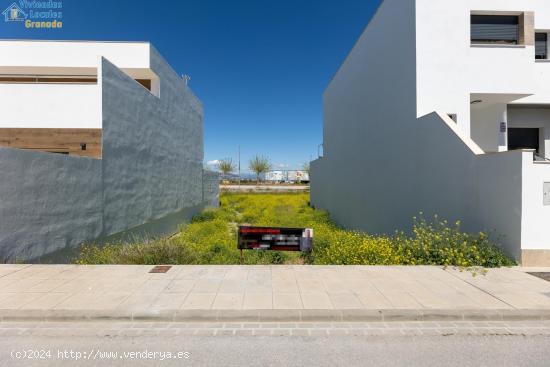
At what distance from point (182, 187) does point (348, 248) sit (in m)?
11.4

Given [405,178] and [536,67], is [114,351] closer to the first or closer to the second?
[405,178]

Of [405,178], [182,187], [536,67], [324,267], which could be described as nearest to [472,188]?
[405,178]

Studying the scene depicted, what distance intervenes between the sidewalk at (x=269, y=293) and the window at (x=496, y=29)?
7.73m

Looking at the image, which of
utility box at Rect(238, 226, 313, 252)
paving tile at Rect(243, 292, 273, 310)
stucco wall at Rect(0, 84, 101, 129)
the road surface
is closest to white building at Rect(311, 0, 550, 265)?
the road surface

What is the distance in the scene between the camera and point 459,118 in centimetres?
851

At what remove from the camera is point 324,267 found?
19.2ft

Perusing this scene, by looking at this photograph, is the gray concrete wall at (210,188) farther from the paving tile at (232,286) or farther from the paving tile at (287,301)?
the paving tile at (287,301)

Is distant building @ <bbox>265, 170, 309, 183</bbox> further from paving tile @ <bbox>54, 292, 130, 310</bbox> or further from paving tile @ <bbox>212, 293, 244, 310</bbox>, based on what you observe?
paving tile @ <bbox>54, 292, 130, 310</bbox>

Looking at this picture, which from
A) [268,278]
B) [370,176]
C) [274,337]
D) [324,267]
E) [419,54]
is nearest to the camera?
[274,337]

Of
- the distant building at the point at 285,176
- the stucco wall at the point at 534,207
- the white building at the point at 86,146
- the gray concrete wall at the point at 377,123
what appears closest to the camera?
the stucco wall at the point at 534,207

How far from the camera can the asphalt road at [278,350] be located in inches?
124

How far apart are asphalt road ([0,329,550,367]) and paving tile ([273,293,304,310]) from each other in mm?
554

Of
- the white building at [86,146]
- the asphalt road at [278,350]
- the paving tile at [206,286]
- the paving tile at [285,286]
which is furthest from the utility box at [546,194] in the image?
the white building at [86,146]

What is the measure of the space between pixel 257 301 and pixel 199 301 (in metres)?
0.86
